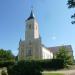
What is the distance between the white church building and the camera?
224 ft

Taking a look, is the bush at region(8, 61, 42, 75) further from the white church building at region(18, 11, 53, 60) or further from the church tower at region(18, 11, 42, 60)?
the church tower at region(18, 11, 42, 60)

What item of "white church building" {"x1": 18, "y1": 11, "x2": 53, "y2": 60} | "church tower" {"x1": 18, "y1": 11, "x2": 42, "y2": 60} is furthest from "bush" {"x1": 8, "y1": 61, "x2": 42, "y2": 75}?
"church tower" {"x1": 18, "y1": 11, "x2": 42, "y2": 60}

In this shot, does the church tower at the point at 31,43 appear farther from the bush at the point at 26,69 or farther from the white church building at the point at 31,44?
the bush at the point at 26,69

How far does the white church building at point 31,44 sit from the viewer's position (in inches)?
A: 2685

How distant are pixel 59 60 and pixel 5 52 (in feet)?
160

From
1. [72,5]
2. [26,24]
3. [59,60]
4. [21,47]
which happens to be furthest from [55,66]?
[26,24]

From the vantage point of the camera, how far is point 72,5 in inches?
491

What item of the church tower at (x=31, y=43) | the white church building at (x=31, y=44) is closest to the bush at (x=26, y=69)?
the white church building at (x=31, y=44)

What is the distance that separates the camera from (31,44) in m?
70.4

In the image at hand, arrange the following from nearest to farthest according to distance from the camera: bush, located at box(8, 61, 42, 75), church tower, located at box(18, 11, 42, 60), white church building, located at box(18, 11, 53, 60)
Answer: bush, located at box(8, 61, 42, 75) < white church building, located at box(18, 11, 53, 60) < church tower, located at box(18, 11, 42, 60)

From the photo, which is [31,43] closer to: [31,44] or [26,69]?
[31,44]

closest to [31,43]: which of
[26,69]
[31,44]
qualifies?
[31,44]

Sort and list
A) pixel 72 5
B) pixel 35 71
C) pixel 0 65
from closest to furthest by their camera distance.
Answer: pixel 72 5 → pixel 35 71 → pixel 0 65

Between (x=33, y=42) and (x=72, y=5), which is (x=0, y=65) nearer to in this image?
(x=33, y=42)
